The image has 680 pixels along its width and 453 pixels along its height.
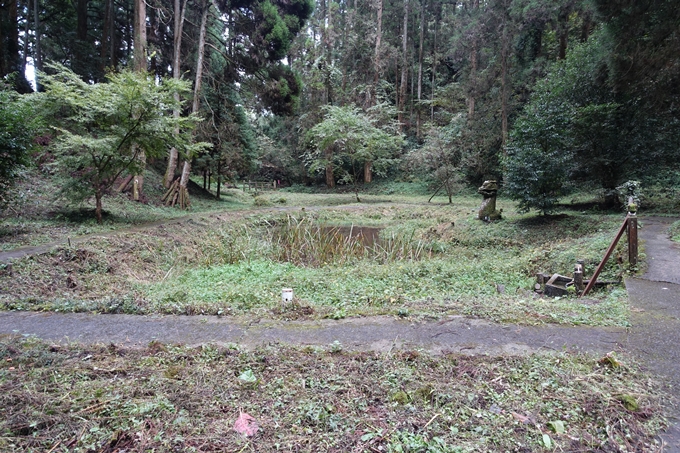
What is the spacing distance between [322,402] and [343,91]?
24.7 m

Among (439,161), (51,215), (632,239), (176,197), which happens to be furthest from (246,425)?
(439,161)

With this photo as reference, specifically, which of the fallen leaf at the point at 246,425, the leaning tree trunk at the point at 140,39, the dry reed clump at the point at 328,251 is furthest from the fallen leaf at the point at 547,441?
the leaning tree trunk at the point at 140,39

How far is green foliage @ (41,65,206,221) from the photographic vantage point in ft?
25.4

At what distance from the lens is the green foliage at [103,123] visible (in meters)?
7.74

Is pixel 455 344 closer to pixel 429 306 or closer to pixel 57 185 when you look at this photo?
pixel 429 306

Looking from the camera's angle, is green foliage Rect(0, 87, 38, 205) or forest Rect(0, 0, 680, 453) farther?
green foliage Rect(0, 87, 38, 205)

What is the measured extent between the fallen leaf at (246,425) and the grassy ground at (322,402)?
0.08 feet

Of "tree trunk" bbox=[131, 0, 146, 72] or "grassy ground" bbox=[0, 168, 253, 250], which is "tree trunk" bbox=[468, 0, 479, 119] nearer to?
→ "tree trunk" bbox=[131, 0, 146, 72]

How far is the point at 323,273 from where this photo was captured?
6.29m

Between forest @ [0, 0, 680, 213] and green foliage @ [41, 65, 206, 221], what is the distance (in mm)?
45

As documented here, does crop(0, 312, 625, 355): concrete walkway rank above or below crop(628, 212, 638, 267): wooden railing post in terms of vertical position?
below

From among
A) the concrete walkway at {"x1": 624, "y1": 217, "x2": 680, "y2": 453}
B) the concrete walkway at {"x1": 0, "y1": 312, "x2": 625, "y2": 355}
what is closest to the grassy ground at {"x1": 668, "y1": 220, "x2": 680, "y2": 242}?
the concrete walkway at {"x1": 624, "y1": 217, "x2": 680, "y2": 453}

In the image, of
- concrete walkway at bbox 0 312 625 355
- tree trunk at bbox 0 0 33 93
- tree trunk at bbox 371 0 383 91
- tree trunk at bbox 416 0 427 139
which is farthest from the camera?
tree trunk at bbox 416 0 427 139

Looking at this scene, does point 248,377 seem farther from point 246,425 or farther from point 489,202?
point 489,202
